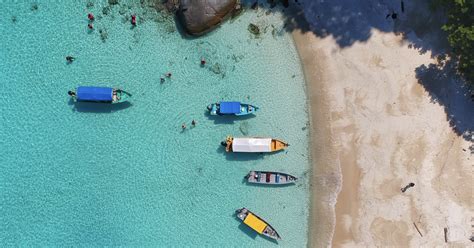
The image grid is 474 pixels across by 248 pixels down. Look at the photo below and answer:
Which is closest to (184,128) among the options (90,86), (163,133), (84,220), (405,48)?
(163,133)

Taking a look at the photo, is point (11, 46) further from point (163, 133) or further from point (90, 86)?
point (163, 133)

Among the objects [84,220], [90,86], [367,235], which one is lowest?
[84,220]

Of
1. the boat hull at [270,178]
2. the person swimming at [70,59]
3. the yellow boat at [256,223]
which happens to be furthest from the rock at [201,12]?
the yellow boat at [256,223]

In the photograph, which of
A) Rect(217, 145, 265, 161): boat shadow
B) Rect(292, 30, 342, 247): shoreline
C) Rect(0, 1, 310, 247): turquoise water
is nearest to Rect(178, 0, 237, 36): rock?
Rect(0, 1, 310, 247): turquoise water

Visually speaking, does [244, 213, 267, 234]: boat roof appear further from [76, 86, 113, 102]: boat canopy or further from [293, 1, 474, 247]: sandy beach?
[76, 86, 113, 102]: boat canopy

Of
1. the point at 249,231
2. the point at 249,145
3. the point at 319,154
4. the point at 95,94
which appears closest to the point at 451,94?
the point at 319,154
